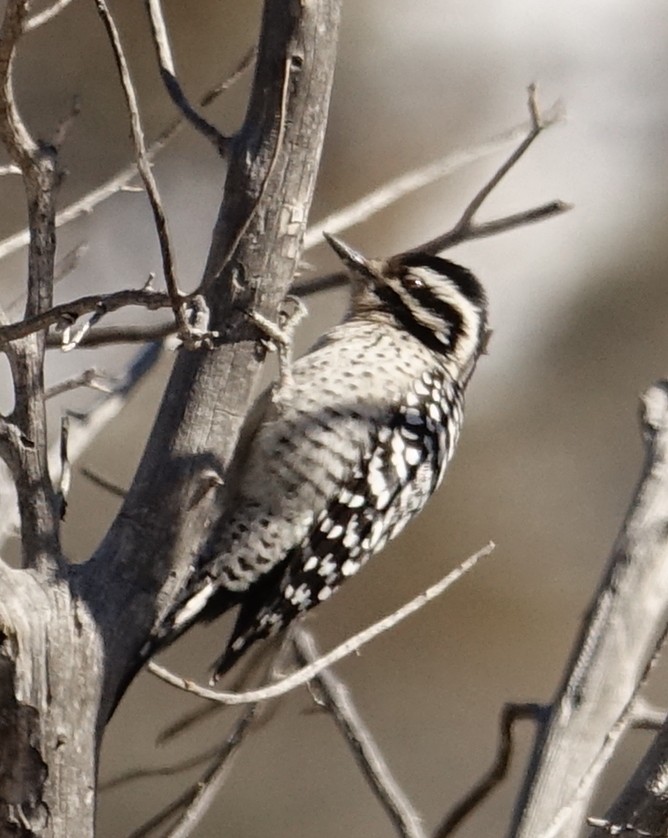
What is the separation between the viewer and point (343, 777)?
777cm

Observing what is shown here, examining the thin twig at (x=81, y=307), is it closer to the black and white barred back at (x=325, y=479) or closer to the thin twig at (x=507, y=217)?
the thin twig at (x=507, y=217)

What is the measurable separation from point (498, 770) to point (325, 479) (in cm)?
96

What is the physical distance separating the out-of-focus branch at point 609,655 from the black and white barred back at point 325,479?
2.36ft

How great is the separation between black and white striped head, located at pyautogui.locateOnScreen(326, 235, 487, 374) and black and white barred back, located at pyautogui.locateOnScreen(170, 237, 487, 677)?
0.14 m

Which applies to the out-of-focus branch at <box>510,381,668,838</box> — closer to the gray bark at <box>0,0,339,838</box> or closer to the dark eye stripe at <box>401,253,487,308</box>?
the gray bark at <box>0,0,339,838</box>

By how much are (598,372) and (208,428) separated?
7196 mm

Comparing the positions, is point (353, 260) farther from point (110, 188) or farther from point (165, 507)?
point (165, 507)

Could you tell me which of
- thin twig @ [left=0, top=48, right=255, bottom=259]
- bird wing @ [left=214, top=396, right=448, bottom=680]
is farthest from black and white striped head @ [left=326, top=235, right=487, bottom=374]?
thin twig @ [left=0, top=48, right=255, bottom=259]

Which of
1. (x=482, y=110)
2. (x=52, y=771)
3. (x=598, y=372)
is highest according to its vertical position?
(x=482, y=110)

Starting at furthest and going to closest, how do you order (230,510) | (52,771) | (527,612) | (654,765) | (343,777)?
(527,612) → (343,777) → (230,510) → (654,765) → (52,771)

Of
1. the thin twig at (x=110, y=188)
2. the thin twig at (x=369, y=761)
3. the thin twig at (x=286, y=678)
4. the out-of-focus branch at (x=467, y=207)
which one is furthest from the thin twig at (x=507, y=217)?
the thin twig at (x=369, y=761)

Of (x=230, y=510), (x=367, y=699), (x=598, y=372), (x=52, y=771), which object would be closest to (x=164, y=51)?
(x=52, y=771)

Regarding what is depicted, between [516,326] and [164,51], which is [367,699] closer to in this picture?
[516,326]

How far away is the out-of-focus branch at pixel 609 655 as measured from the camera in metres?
2.55
